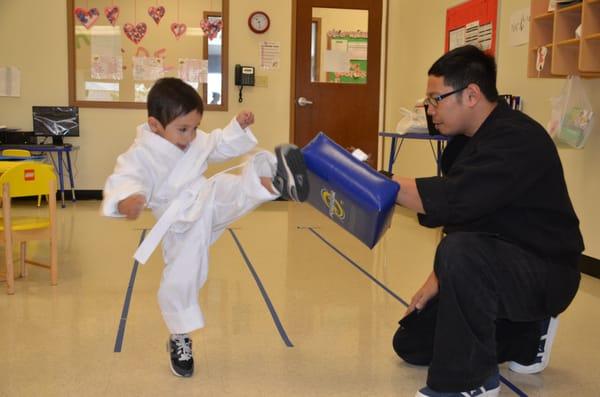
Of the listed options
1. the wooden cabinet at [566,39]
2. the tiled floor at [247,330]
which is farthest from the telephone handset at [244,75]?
the wooden cabinet at [566,39]

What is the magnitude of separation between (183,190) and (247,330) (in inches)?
26.2

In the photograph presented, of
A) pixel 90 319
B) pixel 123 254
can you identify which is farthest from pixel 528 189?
pixel 123 254

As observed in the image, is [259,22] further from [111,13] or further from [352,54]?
[111,13]

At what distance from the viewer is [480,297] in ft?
5.67

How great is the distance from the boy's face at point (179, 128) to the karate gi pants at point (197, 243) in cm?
19

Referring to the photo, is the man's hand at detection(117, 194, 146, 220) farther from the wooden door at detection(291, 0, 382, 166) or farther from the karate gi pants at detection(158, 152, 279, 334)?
the wooden door at detection(291, 0, 382, 166)

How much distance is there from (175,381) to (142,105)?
486 cm

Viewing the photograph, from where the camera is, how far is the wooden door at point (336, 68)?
21.8 ft

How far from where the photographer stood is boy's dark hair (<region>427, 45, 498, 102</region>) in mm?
1926

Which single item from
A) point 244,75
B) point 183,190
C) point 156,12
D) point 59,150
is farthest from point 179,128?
point 156,12

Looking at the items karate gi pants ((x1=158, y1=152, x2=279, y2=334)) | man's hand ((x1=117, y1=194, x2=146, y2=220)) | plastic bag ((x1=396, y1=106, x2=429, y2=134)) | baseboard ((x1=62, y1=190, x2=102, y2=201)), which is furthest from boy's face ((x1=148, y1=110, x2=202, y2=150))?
baseboard ((x1=62, y1=190, x2=102, y2=201))

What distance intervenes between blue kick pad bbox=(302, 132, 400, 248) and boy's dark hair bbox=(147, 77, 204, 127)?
0.44m

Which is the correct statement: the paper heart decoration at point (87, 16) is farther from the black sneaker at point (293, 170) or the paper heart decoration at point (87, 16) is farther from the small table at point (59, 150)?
the black sneaker at point (293, 170)

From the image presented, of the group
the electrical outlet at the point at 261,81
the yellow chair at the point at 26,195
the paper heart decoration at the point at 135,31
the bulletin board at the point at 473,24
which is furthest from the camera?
the electrical outlet at the point at 261,81
